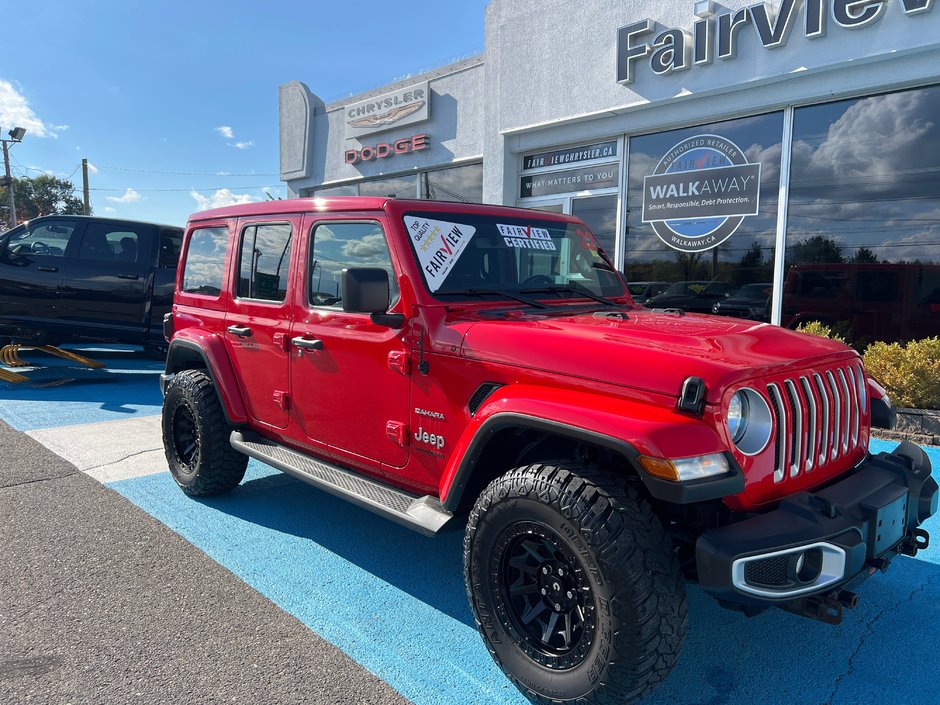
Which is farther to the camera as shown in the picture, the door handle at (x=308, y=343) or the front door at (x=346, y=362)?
the door handle at (x=308, y=343)

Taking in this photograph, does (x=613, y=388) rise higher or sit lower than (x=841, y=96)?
lower

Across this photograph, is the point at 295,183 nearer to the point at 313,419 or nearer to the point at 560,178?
the point at 560,178

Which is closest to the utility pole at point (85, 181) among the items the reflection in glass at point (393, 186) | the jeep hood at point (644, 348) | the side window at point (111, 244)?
the reflection in glass at point (393, 186)

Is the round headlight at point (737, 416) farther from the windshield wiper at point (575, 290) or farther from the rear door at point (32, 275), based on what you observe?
the rear door at point (32, 275)

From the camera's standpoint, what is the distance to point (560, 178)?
31.3 ft

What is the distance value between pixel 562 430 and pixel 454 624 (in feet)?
3.92

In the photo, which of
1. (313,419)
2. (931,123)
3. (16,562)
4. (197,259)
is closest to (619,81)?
(931,123)

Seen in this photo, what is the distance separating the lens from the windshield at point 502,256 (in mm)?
3109

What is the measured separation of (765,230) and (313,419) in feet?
20.4

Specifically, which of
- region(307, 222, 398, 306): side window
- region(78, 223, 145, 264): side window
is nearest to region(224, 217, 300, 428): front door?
region(307, 222, 398, 306): side window

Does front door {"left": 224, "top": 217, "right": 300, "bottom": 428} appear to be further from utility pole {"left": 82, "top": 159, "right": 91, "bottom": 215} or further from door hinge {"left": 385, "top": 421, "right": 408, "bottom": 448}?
utility pole {"left": 82, "top": 159, "right": 91, "bottom": 215}

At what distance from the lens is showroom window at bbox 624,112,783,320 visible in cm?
765

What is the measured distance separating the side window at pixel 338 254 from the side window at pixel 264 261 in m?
0.26

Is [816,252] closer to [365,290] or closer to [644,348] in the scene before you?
[644,348]
